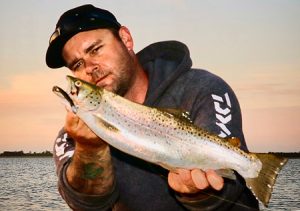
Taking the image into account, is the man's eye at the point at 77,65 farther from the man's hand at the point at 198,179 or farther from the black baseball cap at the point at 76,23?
the man's hand at the point at 198,179

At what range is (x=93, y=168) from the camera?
514 cm

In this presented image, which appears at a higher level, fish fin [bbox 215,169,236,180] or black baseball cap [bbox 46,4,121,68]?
black baseball cap [bbox 46,4,121,68]

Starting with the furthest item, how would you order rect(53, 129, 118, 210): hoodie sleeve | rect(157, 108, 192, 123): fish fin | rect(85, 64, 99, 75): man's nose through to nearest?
rect(85, 64, 99, 75): man's nose → rect(53, 129, 118, 210): hoodie sleeve → rect(157, 108, 192, 123): fish fin

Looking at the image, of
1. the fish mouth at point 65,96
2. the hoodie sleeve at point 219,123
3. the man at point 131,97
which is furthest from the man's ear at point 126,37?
the fish mouth at point 65,96

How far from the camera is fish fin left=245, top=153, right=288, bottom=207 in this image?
4.33 metres

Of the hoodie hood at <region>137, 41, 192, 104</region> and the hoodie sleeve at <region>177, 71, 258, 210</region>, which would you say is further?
the hoodie hood at <region>137, 41, 192, 104</region>

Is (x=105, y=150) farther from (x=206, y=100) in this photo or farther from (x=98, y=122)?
(x=206, y=100)

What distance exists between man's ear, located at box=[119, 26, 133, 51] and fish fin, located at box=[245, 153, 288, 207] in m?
3.10

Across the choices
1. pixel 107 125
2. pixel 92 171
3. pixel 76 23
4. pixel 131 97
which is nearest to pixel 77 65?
pixel 76 23

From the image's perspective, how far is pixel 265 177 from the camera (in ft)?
Answer: 14.4

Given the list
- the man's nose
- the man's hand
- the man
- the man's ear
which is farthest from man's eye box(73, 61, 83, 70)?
the man's hand

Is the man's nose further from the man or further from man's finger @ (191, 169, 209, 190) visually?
man's finger @ (191, 169, 209, 190)

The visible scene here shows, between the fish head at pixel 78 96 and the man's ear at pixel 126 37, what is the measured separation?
244 centimetres

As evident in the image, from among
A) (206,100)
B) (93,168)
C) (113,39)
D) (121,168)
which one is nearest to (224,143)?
(206,100)
